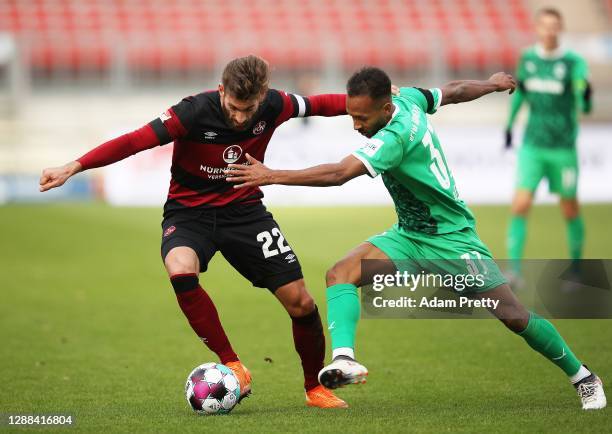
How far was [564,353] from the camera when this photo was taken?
19.2 feet

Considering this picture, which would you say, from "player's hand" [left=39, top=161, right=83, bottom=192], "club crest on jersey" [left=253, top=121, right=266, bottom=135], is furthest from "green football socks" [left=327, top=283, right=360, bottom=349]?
"player's hand" [left=39, top=161, right=83, bottom=192]

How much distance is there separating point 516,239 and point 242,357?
13.9 ft

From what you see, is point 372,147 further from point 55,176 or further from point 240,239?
point 55,176

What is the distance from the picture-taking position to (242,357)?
310 inches

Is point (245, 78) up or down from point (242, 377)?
up

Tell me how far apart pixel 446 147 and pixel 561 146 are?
29.7 ft

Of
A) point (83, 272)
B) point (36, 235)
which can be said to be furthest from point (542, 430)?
point (36, 235)

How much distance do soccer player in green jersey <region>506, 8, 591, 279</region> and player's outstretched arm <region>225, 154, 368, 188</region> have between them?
6008mm

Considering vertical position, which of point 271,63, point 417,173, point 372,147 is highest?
point 372,147

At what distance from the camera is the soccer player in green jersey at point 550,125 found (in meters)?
11.0

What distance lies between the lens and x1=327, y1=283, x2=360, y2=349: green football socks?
5.48 meters

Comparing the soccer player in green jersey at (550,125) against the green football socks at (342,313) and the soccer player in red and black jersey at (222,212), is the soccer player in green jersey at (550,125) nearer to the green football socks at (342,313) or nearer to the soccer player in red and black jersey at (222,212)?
the soccer player in red and black jersey at (222,212)

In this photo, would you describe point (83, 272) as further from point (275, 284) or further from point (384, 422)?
point (384, 422)

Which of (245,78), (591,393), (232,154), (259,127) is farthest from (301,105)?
(591,393)
